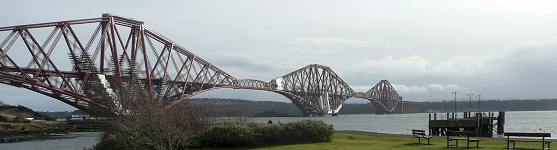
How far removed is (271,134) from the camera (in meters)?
35.4

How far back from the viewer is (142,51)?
86.5m

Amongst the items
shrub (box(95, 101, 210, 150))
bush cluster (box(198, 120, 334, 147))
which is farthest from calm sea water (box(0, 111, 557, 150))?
bush cluster (box(198, 120, 334, 147))

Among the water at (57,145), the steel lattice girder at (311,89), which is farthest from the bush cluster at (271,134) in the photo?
the steel lattice girder at (311,89)

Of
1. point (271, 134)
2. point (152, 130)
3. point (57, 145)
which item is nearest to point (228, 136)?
point (271, 134)

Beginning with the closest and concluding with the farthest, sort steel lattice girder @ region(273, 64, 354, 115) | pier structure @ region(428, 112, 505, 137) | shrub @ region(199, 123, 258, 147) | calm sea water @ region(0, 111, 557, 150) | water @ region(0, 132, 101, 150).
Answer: shrub @ region(199, 123, 258, 147) < water @ region(0, 132, 101, 150) < pier structure @ region(428, 112, 505, 137) < calm sea water @ region(0, 111, 557, 150) < steel lattice girder @ region(273, 64, 354, 115)

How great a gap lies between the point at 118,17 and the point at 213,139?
4959cm

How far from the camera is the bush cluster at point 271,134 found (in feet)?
114

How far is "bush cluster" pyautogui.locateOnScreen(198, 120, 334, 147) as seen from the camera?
3488 cm

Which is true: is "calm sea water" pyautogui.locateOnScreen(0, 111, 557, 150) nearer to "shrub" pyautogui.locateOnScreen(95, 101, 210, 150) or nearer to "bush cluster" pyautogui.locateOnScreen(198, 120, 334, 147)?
"shrub" pyautogui.locateOnScreen(95, 101, 210, 150)

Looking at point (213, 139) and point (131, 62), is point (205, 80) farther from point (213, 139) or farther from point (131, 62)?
point (213, 139)

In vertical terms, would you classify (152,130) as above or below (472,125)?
above

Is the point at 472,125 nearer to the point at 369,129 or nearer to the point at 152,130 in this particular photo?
the point at 369,129

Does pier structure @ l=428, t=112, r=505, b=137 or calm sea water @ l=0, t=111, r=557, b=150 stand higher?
pier structure @ l=428, t=112, r=505, b=137

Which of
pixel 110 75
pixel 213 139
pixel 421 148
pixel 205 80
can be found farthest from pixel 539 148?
pixel 205 80
